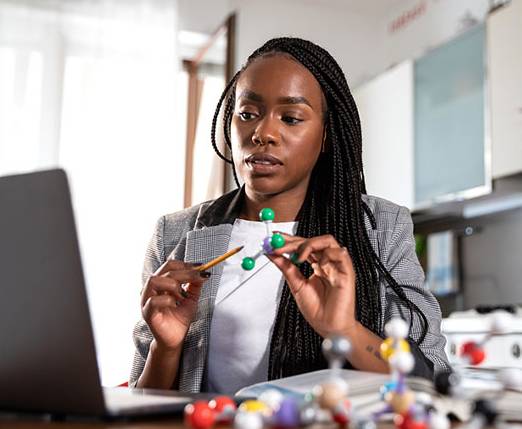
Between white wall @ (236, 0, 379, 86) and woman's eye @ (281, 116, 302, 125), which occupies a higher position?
white wall @ (236, 0, 379, 86)

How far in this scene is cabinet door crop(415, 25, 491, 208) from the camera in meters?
3.25

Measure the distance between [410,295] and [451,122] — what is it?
2.23m

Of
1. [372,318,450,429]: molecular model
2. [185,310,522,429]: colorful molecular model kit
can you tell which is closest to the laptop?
[185,310,522,429]: colorful molecular model kit

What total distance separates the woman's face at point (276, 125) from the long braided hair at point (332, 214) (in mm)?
50

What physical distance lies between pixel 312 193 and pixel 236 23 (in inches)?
111

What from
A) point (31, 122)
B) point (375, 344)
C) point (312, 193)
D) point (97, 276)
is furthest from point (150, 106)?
point (375, 344)

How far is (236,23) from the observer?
4.12m

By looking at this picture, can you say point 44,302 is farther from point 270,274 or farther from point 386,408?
point 270,274

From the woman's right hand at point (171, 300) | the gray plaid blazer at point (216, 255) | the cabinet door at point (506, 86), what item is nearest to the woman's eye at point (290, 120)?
the gray plaid blazer at point (216, 255)

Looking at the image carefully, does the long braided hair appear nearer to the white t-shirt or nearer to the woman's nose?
the white t-shirt

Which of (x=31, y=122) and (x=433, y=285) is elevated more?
(x=31, y=122)

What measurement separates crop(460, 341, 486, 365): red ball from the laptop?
28 cm

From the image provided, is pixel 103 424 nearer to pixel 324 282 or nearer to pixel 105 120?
pixel 324 282

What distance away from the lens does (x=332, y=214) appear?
1.44m
